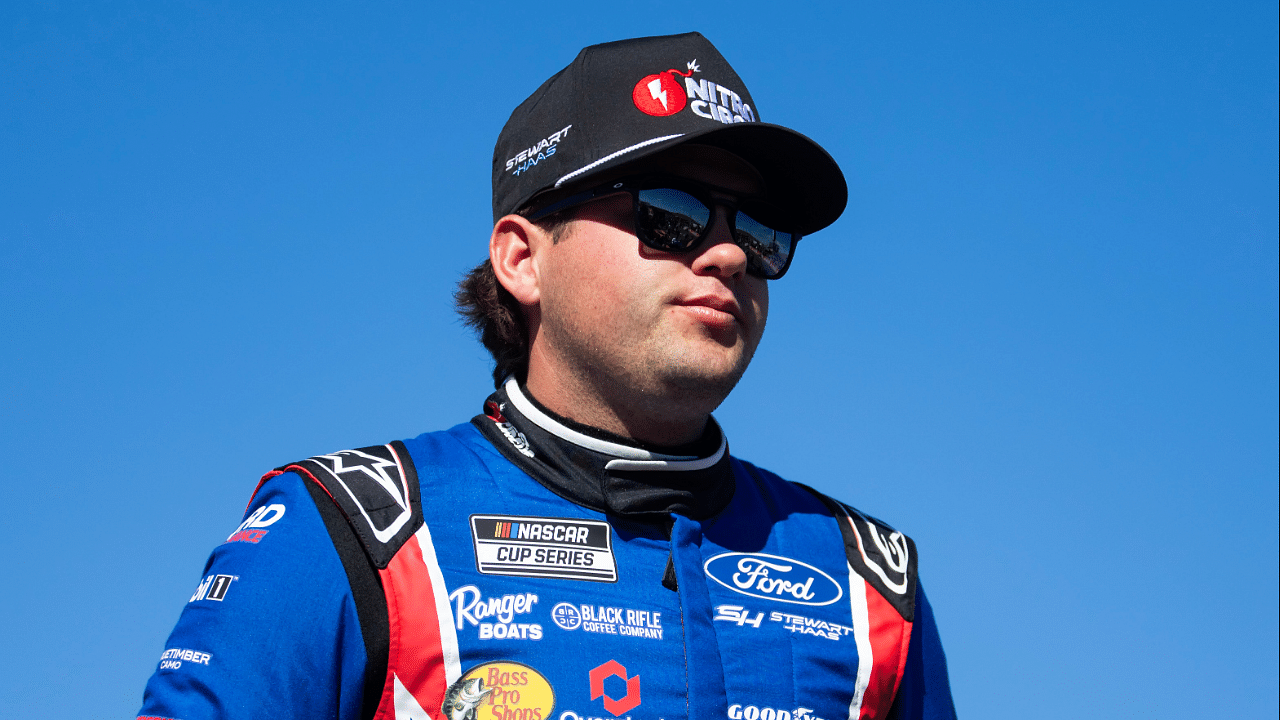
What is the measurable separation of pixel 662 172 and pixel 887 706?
79.8 inches

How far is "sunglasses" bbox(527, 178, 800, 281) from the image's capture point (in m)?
3.94

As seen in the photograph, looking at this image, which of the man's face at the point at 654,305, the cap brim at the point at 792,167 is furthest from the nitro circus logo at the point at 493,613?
the cap brim at the point at 792,167

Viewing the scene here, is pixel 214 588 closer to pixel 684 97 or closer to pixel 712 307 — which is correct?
pixel 712 307

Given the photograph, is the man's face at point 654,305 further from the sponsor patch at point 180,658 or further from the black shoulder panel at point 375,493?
the sponsor patch at point 180,658

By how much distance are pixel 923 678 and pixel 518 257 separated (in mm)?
2181

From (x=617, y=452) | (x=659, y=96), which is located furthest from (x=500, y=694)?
(x=659, y=96)

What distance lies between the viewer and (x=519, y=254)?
4.38 meters

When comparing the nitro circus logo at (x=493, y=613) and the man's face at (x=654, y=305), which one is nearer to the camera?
the nitro circus logo at (x=493, y=613)

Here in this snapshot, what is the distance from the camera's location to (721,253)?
3.97m

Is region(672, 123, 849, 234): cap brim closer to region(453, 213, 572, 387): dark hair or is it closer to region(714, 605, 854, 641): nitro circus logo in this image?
region(453, 213, 572, 387): dark hair

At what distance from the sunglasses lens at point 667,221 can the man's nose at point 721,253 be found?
5cm

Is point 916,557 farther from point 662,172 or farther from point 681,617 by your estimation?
point 662,172

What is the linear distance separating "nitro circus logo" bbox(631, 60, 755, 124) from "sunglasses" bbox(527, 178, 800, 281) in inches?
11.5

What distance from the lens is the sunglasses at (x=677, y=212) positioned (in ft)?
12.9
